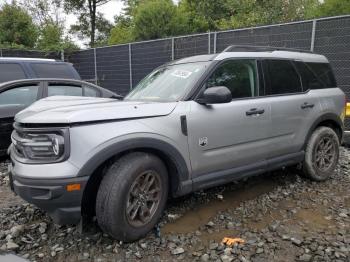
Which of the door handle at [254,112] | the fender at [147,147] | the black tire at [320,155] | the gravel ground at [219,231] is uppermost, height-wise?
the door handle at [254,112]

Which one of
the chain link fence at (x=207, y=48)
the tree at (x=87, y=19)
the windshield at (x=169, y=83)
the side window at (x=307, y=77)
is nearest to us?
the windshield at (x=169, y=83)

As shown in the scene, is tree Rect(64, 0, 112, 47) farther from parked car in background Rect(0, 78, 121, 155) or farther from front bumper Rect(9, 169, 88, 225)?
front bumper Rect(9, 169, 88, 225)

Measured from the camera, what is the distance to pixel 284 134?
469cm

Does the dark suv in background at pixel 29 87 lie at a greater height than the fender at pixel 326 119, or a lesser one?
greater

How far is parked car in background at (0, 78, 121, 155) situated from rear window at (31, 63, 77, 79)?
1.14m

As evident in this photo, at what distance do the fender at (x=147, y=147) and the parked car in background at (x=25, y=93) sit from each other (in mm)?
2303

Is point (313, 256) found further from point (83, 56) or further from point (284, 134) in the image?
point (83, 56)

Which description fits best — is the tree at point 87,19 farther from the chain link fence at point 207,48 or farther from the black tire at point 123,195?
the black tire at point 123,195

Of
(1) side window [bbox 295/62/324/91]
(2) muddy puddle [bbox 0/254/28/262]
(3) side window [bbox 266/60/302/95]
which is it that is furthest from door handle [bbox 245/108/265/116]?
(2) muddy puddle [bbox 0/254/28/262]

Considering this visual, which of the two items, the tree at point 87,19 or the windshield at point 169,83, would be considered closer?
the windshield at point 169,83

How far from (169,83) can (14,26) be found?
756 inches

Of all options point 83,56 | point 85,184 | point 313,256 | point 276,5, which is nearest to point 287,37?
point 313,256

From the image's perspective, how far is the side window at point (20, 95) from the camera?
236 inches

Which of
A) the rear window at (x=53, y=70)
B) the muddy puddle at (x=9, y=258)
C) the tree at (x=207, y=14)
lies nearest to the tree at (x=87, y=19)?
the tree at (x=207, y=14)
